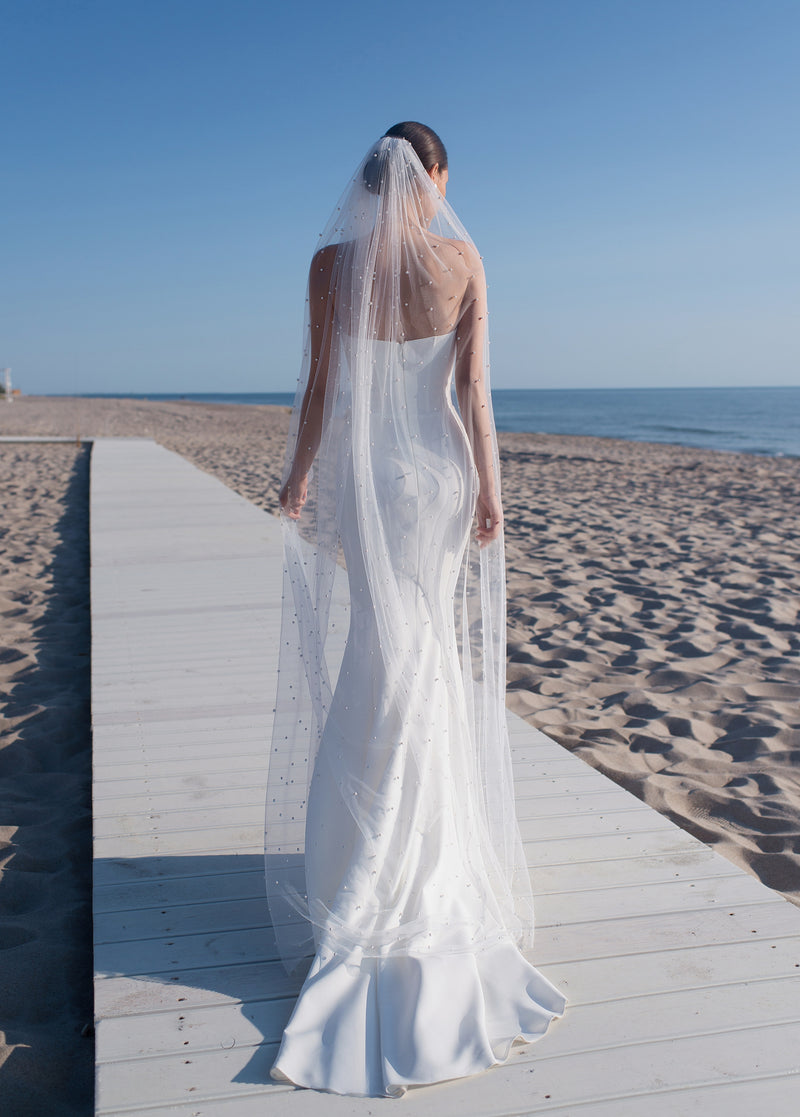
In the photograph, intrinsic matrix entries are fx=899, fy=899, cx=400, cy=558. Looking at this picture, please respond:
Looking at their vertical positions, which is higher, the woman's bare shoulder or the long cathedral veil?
the woman's bare shoulder

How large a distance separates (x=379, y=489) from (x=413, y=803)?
651 mm

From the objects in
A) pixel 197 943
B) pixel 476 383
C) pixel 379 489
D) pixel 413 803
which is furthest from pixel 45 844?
pixel 476 383

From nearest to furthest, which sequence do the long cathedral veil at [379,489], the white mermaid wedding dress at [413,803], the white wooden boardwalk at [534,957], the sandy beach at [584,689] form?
the white wooden boardwalk at [534,957] < the white mermaid wedding dress at [413,803] < the long cathedral veil at [379,489] < the sandy beach at [584,689]

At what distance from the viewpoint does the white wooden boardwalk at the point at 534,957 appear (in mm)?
1559

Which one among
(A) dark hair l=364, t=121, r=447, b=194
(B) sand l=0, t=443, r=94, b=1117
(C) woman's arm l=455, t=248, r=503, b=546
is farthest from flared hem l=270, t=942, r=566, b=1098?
(A) dark hair l=364, t=121, r=447, b=194

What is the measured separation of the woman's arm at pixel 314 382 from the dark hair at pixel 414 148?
0.52 feet

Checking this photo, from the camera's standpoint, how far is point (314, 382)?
2.01 m

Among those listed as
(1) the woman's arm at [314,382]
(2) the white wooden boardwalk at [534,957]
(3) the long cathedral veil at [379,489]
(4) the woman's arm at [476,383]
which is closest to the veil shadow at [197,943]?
(2) the white wooden boardwalk at [534,957]

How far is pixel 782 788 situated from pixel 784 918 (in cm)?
104

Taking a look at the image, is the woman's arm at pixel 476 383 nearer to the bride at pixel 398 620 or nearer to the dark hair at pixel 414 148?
the bride at pixel 398 620

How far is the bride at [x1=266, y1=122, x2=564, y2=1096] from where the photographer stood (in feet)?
5.84

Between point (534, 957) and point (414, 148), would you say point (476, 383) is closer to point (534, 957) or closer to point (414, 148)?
point (414, 148)

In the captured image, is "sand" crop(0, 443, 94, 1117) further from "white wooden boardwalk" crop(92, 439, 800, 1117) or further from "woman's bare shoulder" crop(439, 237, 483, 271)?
"woman's bare shoulder" crop(439, 237, 483, 271)

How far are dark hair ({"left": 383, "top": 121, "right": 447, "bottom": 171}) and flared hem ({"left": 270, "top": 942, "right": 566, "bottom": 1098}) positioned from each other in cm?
162
